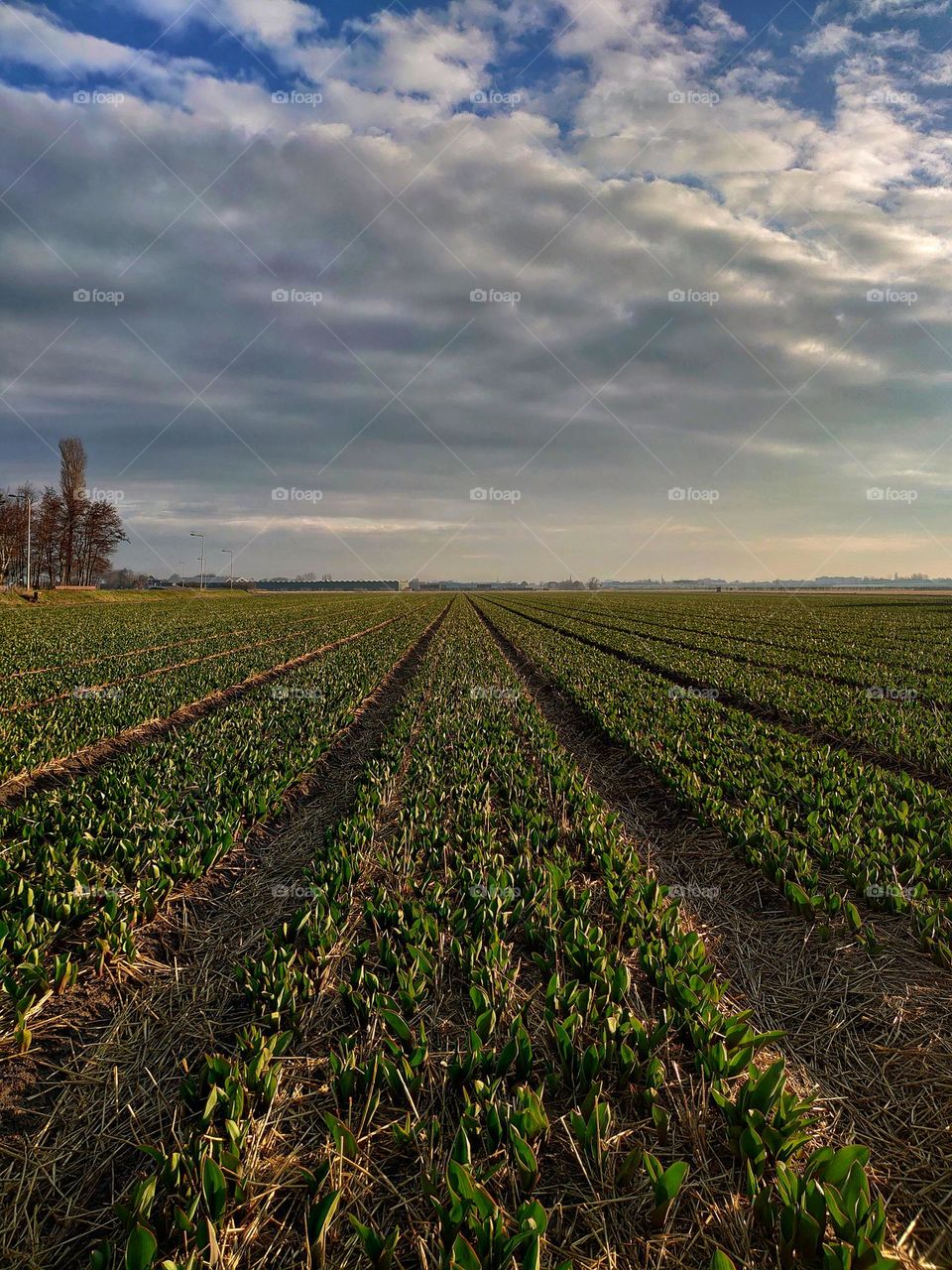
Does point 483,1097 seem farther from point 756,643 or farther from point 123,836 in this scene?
point 756,643

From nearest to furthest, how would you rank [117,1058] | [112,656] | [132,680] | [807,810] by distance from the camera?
[117,1058] → [807,810] → [132,680] → [112,656]

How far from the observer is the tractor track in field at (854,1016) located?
112 inches

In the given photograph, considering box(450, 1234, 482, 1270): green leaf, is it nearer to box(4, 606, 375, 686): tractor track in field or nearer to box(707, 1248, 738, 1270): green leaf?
box(707, 1248, 738, 1270): green leaf

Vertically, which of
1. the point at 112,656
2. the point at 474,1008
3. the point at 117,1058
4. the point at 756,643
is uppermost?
the point at 756,643

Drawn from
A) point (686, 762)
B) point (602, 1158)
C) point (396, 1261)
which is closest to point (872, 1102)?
point (602, 1158)

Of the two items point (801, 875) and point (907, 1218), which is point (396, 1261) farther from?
point (801, 875)

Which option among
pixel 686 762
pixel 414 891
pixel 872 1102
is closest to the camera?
pixel 872 1102

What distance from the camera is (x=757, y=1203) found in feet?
8.26

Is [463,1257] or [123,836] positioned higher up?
[463,1257]

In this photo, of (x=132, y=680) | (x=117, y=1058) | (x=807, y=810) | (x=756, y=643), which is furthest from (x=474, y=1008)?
(x=756, y=643)

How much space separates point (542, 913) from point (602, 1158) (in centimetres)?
198

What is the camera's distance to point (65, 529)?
6756 centimetres

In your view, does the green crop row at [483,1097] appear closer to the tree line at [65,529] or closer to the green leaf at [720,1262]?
the green leaf at [720,1262]

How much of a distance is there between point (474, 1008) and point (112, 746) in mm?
9695
